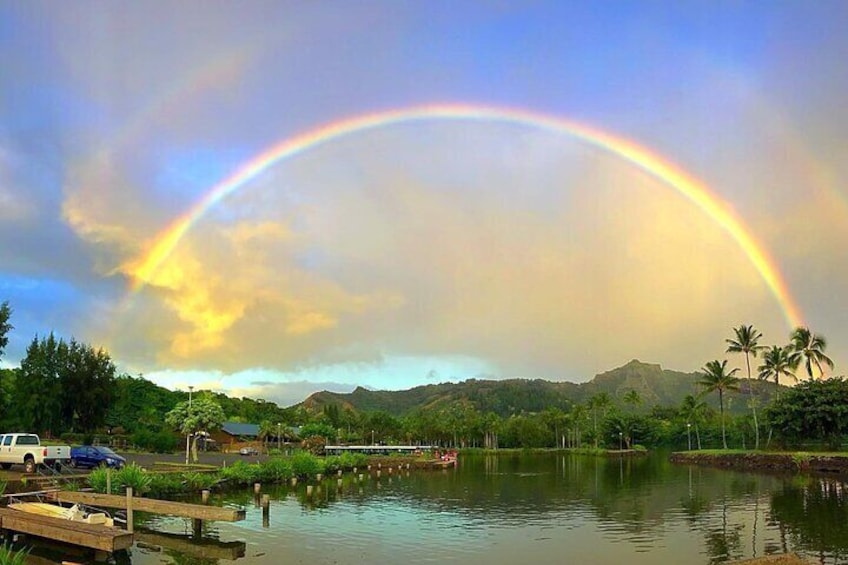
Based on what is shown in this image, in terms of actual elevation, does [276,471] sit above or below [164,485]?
Result: below

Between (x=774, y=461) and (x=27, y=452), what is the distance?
258ft

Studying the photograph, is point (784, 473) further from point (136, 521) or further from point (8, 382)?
point (8, 382)

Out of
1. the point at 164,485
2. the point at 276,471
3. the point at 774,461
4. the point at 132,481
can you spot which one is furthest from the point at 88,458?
the point at 774,461

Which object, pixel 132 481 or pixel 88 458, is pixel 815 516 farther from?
pixel 88 458

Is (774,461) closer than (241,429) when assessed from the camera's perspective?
Yes

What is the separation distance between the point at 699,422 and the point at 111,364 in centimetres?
11306

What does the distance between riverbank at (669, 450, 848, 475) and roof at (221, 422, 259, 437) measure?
73225mm

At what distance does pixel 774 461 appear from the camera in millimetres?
82062

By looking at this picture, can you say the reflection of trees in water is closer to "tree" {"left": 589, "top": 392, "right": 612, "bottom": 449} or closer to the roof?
the roof

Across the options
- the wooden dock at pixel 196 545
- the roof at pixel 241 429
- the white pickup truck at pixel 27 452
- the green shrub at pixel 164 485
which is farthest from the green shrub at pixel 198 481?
the roof at pixel 241 429

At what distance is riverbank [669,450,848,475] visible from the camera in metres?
73.8

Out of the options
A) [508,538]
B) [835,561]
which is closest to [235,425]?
[508,538]

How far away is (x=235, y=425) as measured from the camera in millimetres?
128750

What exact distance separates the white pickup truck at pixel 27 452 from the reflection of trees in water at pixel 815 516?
1561 inches
